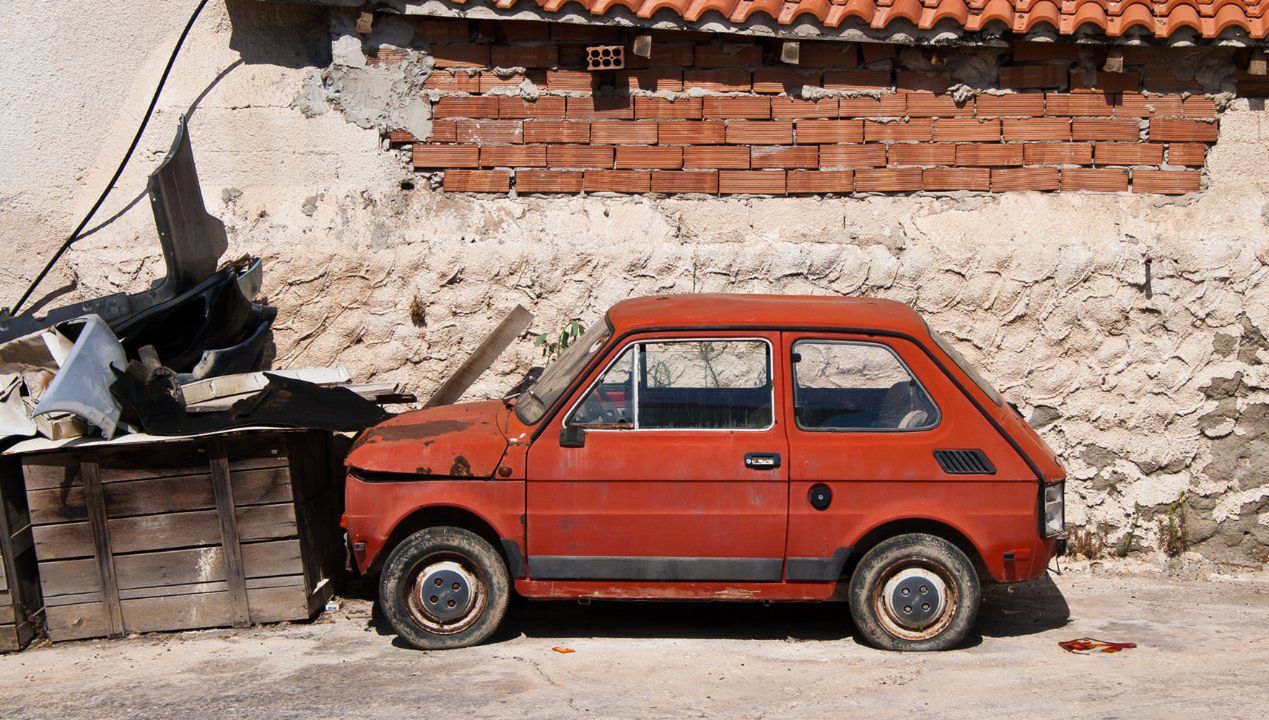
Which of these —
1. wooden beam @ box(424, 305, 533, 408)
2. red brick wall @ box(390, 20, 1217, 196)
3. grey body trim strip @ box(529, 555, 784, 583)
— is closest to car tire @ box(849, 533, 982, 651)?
grey body trim strip @ box(529, 555, 784, 583)

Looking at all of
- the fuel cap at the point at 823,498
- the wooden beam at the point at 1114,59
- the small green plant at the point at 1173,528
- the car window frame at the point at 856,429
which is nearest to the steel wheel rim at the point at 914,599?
the fuel cap at the point at 823,498

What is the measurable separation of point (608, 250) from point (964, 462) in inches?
102

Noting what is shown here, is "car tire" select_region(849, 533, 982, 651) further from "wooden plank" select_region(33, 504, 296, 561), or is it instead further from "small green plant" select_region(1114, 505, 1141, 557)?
"wooden plank" select_region(33, 504, 296, 561)

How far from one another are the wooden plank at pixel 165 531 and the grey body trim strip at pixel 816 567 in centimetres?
241

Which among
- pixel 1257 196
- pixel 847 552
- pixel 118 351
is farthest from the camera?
pixel 1257 196

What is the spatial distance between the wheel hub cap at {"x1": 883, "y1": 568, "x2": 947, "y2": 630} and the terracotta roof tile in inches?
127

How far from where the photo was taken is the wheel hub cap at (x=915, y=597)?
526cm

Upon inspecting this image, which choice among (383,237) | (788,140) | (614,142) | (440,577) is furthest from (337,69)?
(440,577)

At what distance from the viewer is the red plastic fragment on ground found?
17.6 feet

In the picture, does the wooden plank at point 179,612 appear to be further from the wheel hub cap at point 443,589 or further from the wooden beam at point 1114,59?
the wooden beam at point 1114,59

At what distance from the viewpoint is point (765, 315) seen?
539cm

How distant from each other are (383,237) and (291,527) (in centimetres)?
201

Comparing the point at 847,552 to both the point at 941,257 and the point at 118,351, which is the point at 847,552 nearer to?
the point at 941,257

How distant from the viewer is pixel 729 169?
6.97m
